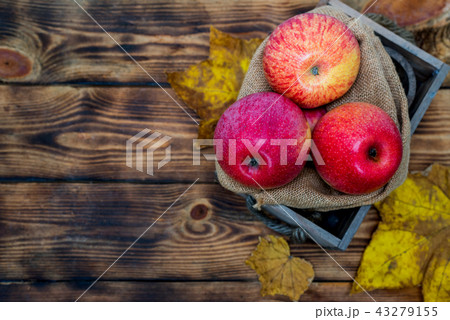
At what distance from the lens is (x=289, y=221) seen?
83cm

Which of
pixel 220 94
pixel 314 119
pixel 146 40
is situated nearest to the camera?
pixel 314 119

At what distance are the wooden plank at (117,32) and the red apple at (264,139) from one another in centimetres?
33

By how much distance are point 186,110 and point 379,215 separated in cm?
55

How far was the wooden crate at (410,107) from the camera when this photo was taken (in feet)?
2.42

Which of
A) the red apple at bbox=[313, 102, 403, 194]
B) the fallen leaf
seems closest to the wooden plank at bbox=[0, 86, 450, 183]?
the red apple at bbox=[313, 102, 403, 194]

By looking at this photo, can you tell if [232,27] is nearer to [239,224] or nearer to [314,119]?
[314,119]

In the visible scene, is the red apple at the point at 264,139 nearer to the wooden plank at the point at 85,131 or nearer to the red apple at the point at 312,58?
the red apple at the point at 312,58

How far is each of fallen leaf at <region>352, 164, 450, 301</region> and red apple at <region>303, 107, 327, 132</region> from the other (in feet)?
0.89

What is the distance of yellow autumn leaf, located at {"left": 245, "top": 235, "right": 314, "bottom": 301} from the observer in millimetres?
888

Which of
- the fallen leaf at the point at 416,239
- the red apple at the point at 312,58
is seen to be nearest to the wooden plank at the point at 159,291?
the fallen leaf at the point at 416,239

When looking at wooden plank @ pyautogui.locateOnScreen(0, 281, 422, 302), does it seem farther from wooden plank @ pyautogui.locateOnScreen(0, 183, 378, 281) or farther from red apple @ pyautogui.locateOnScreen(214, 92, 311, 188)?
red apple @ pyautogui.locateOnScreen(214, 92, 311, 188)

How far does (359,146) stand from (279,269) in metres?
0.40

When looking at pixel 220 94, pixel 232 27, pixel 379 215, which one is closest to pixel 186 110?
pixel 220 94

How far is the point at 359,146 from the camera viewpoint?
2.12 ft
